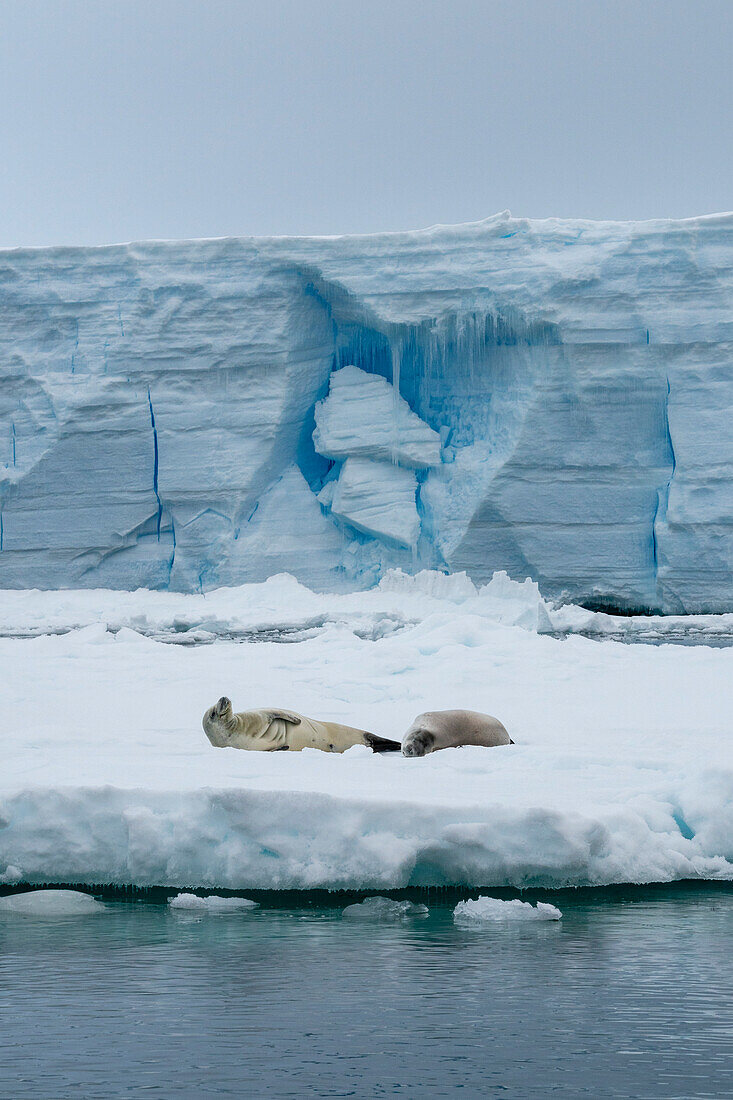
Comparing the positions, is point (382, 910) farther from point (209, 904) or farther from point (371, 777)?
point (371, 777)

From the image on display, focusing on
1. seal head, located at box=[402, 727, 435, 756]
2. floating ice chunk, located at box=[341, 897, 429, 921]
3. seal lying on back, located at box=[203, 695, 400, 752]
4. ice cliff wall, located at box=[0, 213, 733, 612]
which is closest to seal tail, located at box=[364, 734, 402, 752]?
seal lying on back, located at box=[203, 695, 400, 752]

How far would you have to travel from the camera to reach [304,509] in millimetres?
17688

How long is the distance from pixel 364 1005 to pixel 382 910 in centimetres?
86

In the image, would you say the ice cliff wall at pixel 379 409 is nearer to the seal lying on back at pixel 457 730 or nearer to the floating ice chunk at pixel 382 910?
the seal lying on back at pixel 457 730

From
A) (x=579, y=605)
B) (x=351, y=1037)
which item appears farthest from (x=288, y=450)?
(x=351, y=1037)

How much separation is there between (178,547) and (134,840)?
1436 cm

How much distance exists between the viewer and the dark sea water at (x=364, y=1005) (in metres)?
2.24

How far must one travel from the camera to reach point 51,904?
3551mm

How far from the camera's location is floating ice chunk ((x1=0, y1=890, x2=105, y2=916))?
11.5 ft

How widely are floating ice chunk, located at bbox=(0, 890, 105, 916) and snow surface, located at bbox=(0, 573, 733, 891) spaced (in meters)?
0.10

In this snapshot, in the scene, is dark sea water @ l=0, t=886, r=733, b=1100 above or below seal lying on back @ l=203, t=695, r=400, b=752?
below

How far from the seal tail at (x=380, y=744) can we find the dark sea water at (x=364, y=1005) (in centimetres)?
166

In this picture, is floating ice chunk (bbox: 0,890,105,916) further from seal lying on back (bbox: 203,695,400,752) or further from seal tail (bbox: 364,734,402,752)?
seal tail (bbox: 364,734,402,752)

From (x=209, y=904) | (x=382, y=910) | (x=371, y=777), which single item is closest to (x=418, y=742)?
(x=371, y=777)
